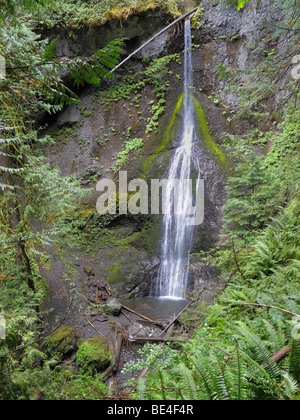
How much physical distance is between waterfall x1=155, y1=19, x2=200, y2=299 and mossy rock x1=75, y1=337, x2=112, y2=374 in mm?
4000

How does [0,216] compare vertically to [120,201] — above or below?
below

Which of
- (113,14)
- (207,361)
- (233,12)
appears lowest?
(207,361)

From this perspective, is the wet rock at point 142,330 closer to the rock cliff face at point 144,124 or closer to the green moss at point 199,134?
the rock cliff face at point 144,124

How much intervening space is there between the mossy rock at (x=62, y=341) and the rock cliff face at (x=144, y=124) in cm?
291

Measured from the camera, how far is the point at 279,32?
16.2ft

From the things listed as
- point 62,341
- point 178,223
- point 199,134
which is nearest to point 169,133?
point 199,134

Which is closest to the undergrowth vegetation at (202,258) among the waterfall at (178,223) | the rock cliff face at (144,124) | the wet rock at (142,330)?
the wet rock at (142,330)

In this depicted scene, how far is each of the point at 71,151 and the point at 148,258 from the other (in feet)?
25.1

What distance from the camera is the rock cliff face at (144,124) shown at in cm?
995

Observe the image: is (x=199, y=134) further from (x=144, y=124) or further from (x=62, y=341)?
(x=62, y=341)

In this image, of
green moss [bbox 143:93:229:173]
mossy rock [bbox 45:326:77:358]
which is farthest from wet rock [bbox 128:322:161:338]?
green moss [bbox 143:93:229:173]

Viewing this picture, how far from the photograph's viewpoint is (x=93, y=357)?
207 inches

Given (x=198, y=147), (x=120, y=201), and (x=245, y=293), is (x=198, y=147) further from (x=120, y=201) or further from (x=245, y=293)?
(x=245, y=293)

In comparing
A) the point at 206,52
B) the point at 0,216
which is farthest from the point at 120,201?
the point at 206,52
